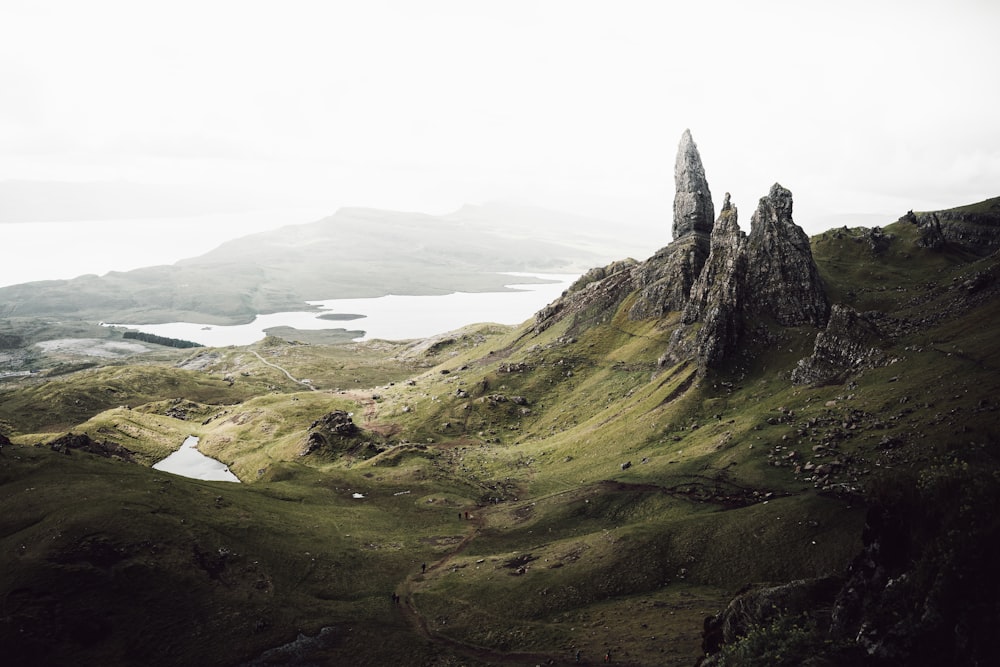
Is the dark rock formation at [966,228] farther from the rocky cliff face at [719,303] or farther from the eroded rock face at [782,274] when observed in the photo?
the rocky cliff face at [719,303]

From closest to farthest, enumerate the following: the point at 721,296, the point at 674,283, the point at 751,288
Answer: the point at 721,296 → the point at 751,288 → the point at 674,283

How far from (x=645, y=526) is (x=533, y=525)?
21.8m

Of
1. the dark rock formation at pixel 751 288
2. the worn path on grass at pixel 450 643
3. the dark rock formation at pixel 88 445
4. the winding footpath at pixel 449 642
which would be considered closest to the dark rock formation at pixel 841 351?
the dark rock formation at pixel 751 288

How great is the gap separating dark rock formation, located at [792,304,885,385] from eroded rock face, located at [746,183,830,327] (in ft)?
74.1

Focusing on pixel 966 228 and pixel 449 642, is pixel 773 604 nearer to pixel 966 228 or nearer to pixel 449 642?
pixel 449 642

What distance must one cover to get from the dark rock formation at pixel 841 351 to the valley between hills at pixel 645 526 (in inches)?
17.6

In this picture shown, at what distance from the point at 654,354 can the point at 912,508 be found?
133 meters

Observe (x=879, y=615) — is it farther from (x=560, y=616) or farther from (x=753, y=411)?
(x=753, y=411)

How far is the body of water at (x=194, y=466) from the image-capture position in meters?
161

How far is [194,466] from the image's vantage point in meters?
172

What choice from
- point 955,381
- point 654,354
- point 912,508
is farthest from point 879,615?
point 654,354

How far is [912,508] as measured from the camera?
30.5 m

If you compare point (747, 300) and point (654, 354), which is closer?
point (747, 300)

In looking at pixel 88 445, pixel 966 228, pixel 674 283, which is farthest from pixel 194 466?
pixel 966 228
